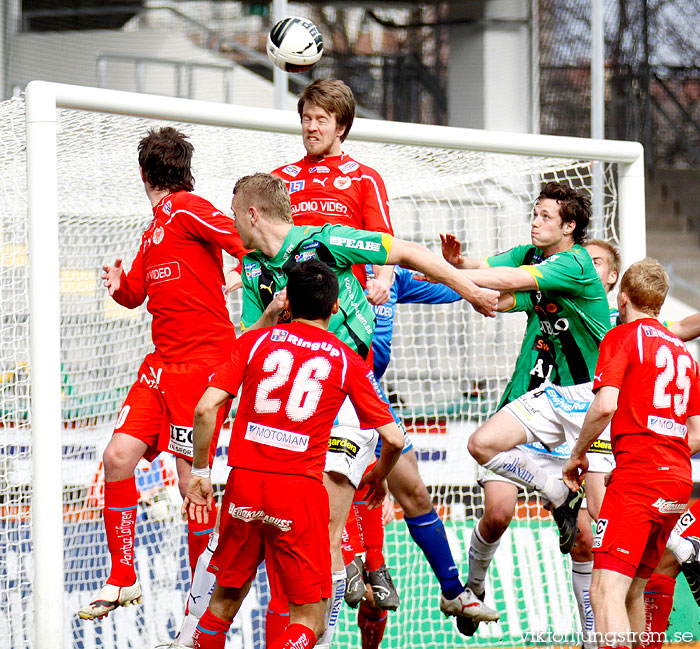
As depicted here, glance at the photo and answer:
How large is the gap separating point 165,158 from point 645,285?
7.90 ft

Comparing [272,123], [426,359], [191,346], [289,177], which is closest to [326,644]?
[191,346]

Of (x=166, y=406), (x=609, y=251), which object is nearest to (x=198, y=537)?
(x=166, y=406)

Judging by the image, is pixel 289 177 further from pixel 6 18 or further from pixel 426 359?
pixel 6 18

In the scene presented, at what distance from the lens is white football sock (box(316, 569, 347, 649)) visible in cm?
421

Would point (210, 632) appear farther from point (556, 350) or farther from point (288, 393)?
point (556, 350)

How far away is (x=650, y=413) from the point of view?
4.48 metres

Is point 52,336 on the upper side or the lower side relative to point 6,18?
lower

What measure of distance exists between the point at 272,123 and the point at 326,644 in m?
2.68

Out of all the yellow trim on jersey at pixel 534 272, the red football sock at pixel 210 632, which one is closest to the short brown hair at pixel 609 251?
the yellow trim on jersey at pixel 534 272

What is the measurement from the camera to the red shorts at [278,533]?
378cm

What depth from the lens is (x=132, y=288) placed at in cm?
504

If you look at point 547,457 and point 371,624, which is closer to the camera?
point 547,457

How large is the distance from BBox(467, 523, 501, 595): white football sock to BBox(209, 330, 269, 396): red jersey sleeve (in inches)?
80.6

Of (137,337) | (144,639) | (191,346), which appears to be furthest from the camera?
(137,337)
